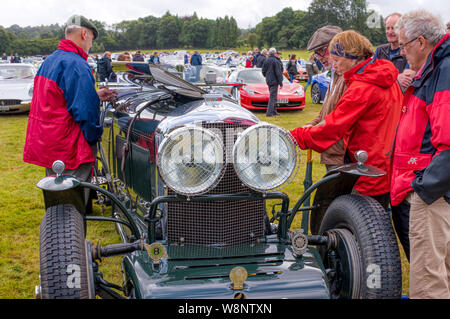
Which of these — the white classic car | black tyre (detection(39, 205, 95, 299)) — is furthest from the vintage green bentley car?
the white classic car

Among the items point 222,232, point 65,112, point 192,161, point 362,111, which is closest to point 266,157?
point 192,161

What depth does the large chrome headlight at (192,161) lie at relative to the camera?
2.16 meters

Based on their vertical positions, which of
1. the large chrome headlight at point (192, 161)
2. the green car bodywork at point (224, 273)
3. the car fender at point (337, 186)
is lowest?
the green car bodywork at point (224, 273)

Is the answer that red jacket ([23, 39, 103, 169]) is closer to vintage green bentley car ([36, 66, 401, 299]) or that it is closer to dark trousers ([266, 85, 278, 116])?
vintage green bentley car ([36, 66, 401, 299])

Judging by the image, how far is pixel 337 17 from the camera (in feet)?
260

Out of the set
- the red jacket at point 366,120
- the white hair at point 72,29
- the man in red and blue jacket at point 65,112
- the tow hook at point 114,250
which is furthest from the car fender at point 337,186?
the white hair at point 72,29

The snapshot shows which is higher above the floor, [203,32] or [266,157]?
[203,32]

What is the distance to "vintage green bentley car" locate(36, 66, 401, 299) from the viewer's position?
2021mm

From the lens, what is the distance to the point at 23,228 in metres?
4.48

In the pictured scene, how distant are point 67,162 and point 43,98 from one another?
50cm

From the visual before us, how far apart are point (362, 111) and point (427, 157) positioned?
68cm

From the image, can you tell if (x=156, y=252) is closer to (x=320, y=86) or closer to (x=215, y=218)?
(x=215, y=218)

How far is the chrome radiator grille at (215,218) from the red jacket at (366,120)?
0.64 metres

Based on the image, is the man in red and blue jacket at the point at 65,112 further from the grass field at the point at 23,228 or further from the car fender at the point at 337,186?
the car fender at the point at 337,186
